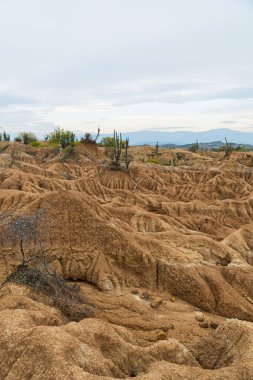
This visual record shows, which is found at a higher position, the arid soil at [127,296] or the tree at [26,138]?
the tree at [26,138]

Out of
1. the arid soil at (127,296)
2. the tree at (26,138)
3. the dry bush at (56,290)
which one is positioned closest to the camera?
the arid soil at (127,296)

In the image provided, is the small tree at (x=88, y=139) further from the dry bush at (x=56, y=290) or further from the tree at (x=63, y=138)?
the dry bush at (x=56, y=290)

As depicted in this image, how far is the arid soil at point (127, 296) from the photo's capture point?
7.18 meters

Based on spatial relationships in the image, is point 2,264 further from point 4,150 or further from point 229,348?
point 4,150

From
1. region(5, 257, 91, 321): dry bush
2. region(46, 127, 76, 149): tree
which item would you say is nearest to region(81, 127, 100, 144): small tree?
region(46, 127, 76, 149): tree

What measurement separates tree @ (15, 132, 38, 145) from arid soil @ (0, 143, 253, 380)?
50293 millimetres

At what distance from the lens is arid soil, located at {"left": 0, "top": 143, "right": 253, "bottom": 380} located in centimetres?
718

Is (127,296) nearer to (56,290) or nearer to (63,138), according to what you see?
(56,290)

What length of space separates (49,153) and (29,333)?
191 feet

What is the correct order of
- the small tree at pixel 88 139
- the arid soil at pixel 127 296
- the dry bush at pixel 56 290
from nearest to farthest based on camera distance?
1. the arid soil at pixel 127 296
2. the dry bush at pixel 56 290
3. the small tree at pixel 88 139

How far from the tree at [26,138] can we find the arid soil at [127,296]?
50293mm

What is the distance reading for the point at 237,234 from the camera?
2333 centimetres

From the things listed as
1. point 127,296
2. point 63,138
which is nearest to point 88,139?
point 63,138

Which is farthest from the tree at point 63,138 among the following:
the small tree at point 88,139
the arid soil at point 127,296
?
the arid soil at point 127,296
